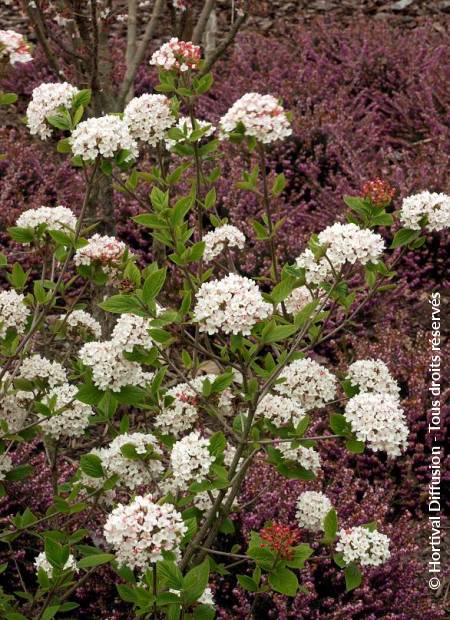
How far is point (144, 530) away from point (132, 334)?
0.50 m

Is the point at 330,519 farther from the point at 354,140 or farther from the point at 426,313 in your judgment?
the point at 354,140

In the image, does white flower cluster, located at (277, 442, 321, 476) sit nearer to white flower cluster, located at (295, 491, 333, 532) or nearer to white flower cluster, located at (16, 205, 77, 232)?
white flower cluster, located at (295, 491, 333, 532)

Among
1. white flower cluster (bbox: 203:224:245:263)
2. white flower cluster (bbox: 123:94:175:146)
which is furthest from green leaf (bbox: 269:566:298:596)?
white flower cluster (bbox: 123:94:175:146)

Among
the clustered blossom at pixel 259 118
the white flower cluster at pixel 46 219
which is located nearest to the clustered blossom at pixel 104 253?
the white flower cluster at pixel 46 219

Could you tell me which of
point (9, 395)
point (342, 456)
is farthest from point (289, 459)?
point (342, 456)

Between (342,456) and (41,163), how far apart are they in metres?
3.03

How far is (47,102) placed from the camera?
2.21m

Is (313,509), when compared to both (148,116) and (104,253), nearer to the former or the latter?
(104,253)

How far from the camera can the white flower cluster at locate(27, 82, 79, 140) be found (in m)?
2.20

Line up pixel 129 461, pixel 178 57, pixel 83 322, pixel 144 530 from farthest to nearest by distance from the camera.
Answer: pixel 83 322 → pixel 178 57 → pixel 129 461 → pixel 144 530

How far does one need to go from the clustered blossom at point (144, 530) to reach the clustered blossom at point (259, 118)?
97cm

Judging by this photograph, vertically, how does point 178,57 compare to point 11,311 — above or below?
above

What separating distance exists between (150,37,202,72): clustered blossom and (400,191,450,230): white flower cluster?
71cm

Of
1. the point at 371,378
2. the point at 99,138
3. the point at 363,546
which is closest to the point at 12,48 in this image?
the point at 99,138
